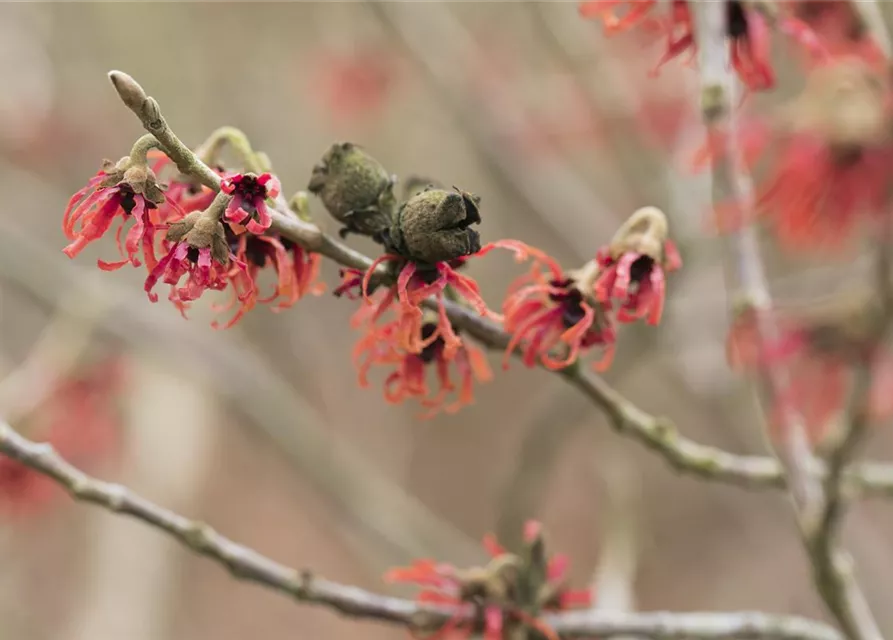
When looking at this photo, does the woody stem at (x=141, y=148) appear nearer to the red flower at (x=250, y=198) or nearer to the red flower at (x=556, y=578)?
the red flower at (x=250, y=198)

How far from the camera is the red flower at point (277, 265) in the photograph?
2.16 feet

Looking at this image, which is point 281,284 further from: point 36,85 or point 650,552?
point 650,552

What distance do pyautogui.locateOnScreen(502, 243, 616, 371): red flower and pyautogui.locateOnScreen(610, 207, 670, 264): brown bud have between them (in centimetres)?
5

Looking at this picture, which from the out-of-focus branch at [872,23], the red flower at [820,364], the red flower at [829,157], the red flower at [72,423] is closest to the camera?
the out-of-focus branch at [872,23]

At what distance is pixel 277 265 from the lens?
2.25ft

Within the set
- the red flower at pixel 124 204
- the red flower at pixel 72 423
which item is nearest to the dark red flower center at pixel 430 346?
the red flower at pixel 124 204

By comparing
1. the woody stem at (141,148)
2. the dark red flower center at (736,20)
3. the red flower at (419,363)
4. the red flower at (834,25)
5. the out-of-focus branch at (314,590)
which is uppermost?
the red flower at (834,25)

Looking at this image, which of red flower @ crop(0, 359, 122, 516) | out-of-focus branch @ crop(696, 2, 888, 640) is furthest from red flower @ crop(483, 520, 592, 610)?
red flower @ crop(0, 359, 122, 516)

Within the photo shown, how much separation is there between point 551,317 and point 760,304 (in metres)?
0.25

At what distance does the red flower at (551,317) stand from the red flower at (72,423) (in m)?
1.07

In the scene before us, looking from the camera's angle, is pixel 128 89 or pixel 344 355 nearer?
pixel 128 89

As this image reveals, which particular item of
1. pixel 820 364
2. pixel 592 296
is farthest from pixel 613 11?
pixel 820 364

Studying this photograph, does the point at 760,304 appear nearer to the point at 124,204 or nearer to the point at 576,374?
the point at 576,374

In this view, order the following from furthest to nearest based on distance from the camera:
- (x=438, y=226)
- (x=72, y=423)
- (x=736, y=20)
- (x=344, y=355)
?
(x=344, y=355)
(x=72, y=423)
(x=736, y=20)
(x=438, y=226)
